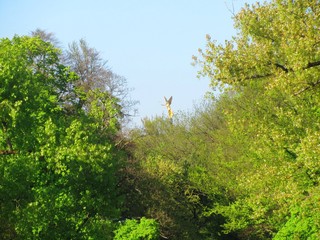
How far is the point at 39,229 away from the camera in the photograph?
25219 mm

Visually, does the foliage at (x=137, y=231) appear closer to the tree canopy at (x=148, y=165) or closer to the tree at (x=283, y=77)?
the tree canopy at (x=148, y=165)

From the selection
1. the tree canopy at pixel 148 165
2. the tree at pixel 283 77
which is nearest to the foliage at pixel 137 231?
the tree canopy at pixel 148 165

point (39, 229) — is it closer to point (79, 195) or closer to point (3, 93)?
point (79, 195)

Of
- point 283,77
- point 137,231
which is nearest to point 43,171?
point 137,231

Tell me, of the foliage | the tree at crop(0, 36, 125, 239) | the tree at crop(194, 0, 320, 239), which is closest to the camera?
the tree at crop(194, 0, 320, 239)

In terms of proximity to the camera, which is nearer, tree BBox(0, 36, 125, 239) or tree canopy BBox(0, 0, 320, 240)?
tree canopy BBox(0, 0, 320, 240)

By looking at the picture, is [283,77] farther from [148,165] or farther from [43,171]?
[148,165]

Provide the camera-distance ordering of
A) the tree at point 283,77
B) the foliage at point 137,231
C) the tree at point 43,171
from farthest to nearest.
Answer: the foliage at point 137,231 < the tree at point 43,171 < the tree at point 283,77

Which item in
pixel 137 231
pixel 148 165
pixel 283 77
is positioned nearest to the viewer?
pixel 283 77

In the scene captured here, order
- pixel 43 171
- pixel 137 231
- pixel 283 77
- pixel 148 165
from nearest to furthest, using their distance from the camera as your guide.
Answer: pixel 283 77, pixel 43 171, pixel 137 231, pixel 148 165

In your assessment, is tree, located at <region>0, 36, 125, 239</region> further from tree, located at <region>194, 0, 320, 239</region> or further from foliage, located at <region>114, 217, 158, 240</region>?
tree, located at <region>194, 0, 320, 239</region>

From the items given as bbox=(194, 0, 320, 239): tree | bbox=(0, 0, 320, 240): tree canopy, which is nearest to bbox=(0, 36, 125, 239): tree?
bbox=(0, 0, 320, 240): tree canopy

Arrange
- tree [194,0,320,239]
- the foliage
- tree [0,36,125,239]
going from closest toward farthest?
tree [194,0,320,239] < tree [0,36,125,239] < the foliage

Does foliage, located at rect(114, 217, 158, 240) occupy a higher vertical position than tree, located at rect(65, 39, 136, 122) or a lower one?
lower
